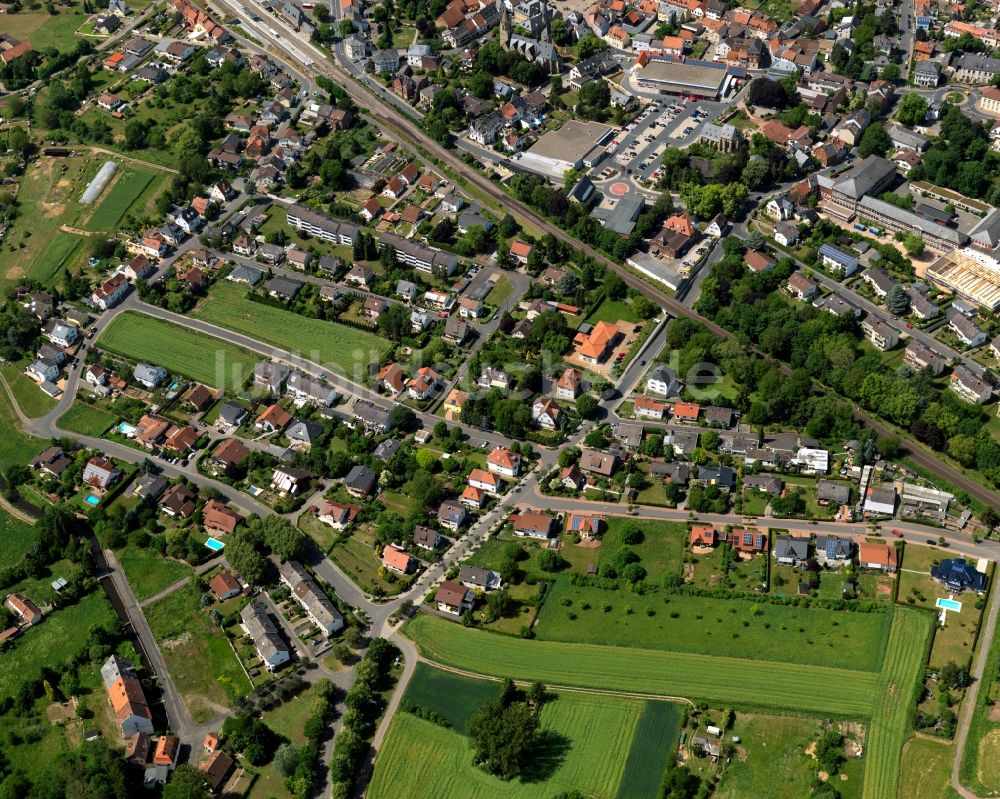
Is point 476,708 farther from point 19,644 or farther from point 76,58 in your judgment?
point 76,58

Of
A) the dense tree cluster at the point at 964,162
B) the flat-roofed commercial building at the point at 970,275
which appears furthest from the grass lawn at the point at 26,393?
the dense tree cluster at the point at 964,162

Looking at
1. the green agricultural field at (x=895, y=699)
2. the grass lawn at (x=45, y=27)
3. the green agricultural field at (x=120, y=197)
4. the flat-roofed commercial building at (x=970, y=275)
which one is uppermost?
the grass lawn at (x=45, y=27)

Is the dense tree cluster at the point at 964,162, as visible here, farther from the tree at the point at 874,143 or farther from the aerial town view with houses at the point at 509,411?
the tree at the point at 874,143

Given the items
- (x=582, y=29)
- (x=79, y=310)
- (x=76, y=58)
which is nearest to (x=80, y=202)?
(x=79, y=310)

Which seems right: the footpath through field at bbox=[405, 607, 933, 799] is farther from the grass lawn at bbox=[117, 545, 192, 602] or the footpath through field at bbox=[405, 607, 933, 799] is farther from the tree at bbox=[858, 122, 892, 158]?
the tree at bbox=[858, 122, 892, 158]

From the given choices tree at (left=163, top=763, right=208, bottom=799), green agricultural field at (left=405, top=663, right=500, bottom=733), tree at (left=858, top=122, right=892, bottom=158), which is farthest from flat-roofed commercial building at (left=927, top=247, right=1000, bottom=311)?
tree at (left=163, top=763, right=208, bottom=799)

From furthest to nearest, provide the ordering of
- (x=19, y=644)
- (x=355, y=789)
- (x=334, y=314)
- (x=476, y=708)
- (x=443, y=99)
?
(x=443, y=99), (x=334, y=314), (x=19, y=644), (x=476, y=708), (x=355, y=789)
